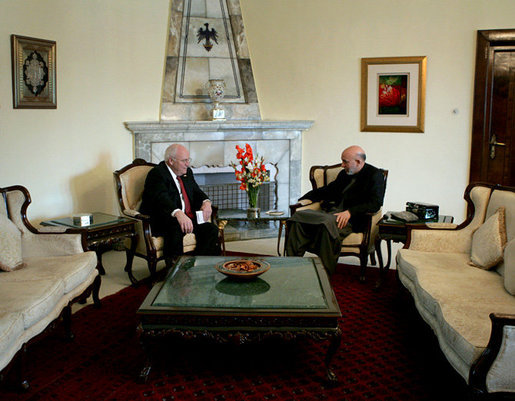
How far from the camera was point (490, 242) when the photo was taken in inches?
143

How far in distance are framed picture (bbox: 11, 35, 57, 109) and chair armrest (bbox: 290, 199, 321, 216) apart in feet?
8.44

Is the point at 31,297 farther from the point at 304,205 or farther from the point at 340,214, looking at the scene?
the point at 304,205

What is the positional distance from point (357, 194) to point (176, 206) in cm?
170

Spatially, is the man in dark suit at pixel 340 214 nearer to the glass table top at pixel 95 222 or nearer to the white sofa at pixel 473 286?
the white sofa at pixel 473 286

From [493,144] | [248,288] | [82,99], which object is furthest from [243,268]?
[493,144]

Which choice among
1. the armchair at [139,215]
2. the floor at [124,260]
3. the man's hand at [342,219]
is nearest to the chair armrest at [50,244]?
the floor at [124,260]

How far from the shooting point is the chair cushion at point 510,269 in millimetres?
3109

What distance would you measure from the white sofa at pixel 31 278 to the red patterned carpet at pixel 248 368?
24 centimetres

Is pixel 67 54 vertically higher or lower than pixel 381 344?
higher

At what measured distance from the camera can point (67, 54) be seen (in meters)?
5.35

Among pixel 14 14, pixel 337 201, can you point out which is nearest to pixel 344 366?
pixel 337 201

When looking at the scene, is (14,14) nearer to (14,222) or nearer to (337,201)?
(14,222)

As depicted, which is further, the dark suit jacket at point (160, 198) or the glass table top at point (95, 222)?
the dark suit jacket at point (160, 198)

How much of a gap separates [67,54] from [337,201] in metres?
3.09
